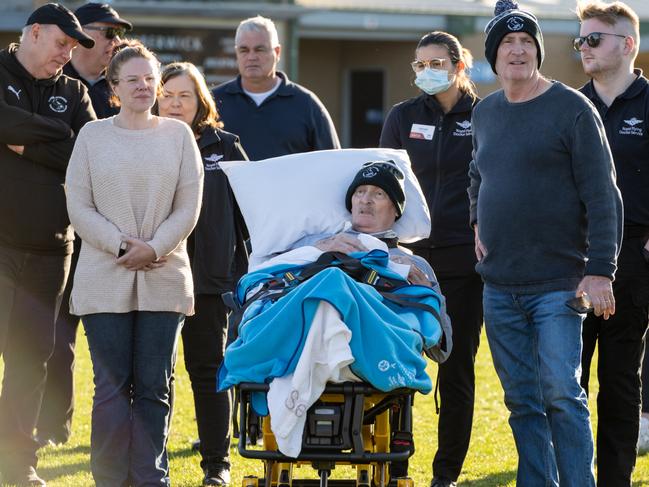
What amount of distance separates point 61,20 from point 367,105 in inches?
746

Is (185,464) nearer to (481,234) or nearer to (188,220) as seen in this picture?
(188,220)

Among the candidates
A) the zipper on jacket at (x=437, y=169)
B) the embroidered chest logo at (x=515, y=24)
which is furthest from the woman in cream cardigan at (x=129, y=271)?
the embroidered chest logo at (x=515, y=24)

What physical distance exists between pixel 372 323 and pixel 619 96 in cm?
207

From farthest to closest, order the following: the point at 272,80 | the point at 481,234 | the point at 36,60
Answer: the point at 272,80, the point at 36,60, the point at 481,234

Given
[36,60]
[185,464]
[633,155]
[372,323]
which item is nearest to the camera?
[372,323]

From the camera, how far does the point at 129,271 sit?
17.7 feet

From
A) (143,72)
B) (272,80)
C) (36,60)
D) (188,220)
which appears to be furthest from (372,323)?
(272,80)

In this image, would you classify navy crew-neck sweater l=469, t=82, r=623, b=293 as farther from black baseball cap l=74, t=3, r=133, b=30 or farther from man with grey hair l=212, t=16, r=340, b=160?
black baseball cap l=74, t=3, r=133, b=30

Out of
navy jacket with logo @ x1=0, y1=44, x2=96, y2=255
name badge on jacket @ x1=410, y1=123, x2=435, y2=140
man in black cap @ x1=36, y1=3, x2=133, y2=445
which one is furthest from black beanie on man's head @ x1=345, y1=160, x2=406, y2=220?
man in black cap @ x1=36, y1=3, x2=133, y2=445

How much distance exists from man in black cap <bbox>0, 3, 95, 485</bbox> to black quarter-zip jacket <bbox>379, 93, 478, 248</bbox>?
1.86 meters

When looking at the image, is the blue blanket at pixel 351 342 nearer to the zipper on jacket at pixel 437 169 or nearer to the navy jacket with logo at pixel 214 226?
the navy jacket with logo at pixel 214 226

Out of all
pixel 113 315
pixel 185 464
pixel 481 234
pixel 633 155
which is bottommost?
pixel 185 464

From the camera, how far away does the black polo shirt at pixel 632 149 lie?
5.69 metres

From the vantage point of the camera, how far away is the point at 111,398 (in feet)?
17.7
